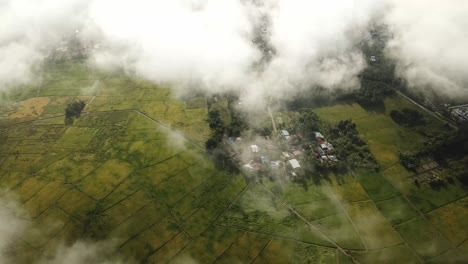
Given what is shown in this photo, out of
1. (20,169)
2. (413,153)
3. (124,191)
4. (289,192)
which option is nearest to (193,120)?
(124,191)

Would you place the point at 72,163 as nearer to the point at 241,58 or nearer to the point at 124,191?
the point at 124,191

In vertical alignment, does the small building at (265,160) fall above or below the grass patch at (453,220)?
above

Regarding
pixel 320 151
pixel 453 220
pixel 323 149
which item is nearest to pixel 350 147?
pixel 323 149

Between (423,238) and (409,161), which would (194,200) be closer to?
(423,238)

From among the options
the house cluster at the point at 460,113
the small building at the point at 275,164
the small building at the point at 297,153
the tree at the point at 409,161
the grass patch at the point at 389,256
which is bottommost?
the grass patch at the point at 389,256

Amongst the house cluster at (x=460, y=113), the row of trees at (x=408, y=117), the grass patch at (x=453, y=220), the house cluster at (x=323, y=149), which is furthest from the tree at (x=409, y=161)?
the house cluster at (x=460, y=113)

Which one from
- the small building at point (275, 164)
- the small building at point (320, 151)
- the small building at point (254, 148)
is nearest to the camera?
the small building at point (275, 164)

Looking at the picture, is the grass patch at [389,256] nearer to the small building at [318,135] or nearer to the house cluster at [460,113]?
the small building at [318,135]

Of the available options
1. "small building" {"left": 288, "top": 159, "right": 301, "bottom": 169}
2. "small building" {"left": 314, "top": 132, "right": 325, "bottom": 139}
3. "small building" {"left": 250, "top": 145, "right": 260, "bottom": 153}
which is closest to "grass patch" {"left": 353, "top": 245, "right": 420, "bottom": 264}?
"small building" {"left": 288, "top": 159, "right": 301, "bottom": 169}
